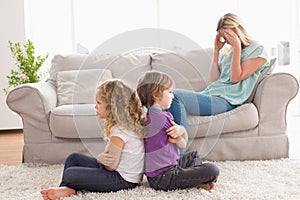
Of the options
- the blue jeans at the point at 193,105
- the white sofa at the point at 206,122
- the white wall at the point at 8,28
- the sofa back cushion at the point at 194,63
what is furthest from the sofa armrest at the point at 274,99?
the white wall at the point at 8,28

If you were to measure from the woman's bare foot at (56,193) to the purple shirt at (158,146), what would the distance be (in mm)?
390

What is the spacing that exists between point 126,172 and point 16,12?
3149 millimetres

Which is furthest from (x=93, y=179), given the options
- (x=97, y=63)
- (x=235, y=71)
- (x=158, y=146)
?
(x=235, y=71)

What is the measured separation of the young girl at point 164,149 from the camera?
2131 millimetres

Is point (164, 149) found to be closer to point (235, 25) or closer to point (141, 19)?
point (235, 25)

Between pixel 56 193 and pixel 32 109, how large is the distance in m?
0.98

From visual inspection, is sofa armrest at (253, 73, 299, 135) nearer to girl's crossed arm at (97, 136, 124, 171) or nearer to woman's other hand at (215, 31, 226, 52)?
woman's other hand at (215, 31, 226, 52)

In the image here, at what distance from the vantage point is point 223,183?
2324 mm

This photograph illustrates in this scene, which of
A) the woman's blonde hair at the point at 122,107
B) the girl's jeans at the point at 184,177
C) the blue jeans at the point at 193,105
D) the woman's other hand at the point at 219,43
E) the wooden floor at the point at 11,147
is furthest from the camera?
the wooden floor at the point at 11,147

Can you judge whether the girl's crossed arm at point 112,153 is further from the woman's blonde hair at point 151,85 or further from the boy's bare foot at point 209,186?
the boy's bare foot at point 209,186

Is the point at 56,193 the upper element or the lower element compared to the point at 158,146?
lower

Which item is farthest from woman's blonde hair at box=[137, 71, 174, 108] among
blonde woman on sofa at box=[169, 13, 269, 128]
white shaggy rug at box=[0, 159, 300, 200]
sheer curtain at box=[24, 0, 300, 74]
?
sheer curtain at box=[24, 0, 300, 74]

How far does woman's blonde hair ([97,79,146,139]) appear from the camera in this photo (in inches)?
81.3

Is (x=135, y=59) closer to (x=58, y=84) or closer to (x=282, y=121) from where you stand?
(x=58, y=84)
